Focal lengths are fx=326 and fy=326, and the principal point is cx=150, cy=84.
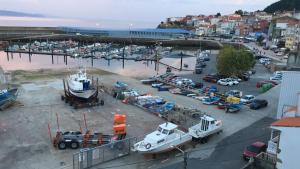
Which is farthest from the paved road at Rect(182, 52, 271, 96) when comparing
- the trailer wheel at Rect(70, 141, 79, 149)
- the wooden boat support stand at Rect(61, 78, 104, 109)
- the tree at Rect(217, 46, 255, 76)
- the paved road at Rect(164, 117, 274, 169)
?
the trailer wheel at Rect(70, 141, 79, 149)

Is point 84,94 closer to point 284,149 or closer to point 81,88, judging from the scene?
point 81,88

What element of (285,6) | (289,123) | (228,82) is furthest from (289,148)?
(285,6)

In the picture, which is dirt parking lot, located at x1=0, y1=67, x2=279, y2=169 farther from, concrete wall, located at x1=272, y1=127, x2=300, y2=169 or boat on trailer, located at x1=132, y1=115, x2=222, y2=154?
concrete wall, located at x1=272, y1=127, x2=300, y2=169

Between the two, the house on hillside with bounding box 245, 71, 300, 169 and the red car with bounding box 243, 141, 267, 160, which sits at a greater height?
the house on hillside with bounding box 245, 71, 300, 169

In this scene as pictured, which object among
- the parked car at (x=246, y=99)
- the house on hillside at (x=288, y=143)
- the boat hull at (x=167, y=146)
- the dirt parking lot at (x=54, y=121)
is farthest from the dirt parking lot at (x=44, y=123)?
the house on hillside at (x=288, y=143)

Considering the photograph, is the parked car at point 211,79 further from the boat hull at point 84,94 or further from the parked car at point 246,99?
the boat hull at point 84,94

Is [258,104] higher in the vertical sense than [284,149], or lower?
lower

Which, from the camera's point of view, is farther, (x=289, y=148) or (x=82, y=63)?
(x=82, y=63)

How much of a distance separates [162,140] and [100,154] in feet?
11.5

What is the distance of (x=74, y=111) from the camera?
2706 centimetres

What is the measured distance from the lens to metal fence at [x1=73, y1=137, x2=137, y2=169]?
1674 centimetres

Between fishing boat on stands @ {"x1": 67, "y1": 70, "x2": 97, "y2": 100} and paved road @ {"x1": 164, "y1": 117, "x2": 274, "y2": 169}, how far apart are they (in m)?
13.2

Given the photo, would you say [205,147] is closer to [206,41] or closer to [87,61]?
[87,61]

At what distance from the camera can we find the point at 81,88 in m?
29.1
